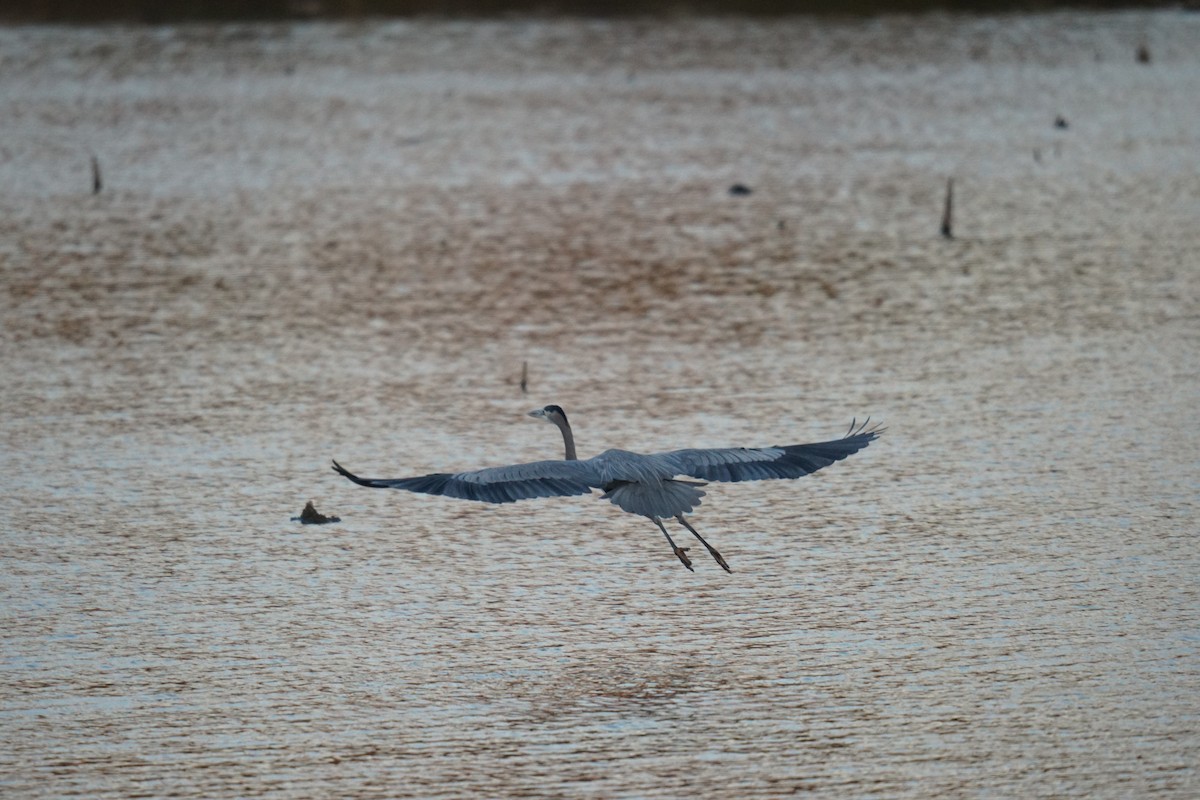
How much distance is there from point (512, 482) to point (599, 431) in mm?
1797

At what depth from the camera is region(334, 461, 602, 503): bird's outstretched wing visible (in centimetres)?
402

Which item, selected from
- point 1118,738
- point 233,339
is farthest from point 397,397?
point 1118,738

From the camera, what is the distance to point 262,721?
398cm

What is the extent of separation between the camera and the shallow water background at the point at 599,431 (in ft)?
12.8

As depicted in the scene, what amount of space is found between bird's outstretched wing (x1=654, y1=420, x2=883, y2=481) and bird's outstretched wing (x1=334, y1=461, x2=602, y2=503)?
10.3 inches

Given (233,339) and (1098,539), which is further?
(233,339)

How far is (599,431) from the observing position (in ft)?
19.6

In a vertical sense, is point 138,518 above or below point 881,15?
below

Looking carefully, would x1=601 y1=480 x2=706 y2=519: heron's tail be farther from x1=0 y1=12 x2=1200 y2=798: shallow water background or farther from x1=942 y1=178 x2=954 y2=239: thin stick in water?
x1=942 y1=178 x2=954 y2=239: thin stick in water

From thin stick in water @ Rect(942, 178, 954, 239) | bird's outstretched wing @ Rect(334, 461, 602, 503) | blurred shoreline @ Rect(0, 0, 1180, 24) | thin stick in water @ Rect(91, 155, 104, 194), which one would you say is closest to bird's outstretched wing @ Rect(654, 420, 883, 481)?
bird's outstretched wing @ Rect(334, 461, 602, 503)

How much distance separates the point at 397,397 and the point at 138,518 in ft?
4.50

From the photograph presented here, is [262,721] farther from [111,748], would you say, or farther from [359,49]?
[359,49]

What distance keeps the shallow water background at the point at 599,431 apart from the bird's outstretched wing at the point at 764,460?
1.34 feet

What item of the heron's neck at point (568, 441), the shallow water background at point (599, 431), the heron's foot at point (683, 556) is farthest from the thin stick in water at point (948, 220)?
the heron's foot at point (683, 556)
